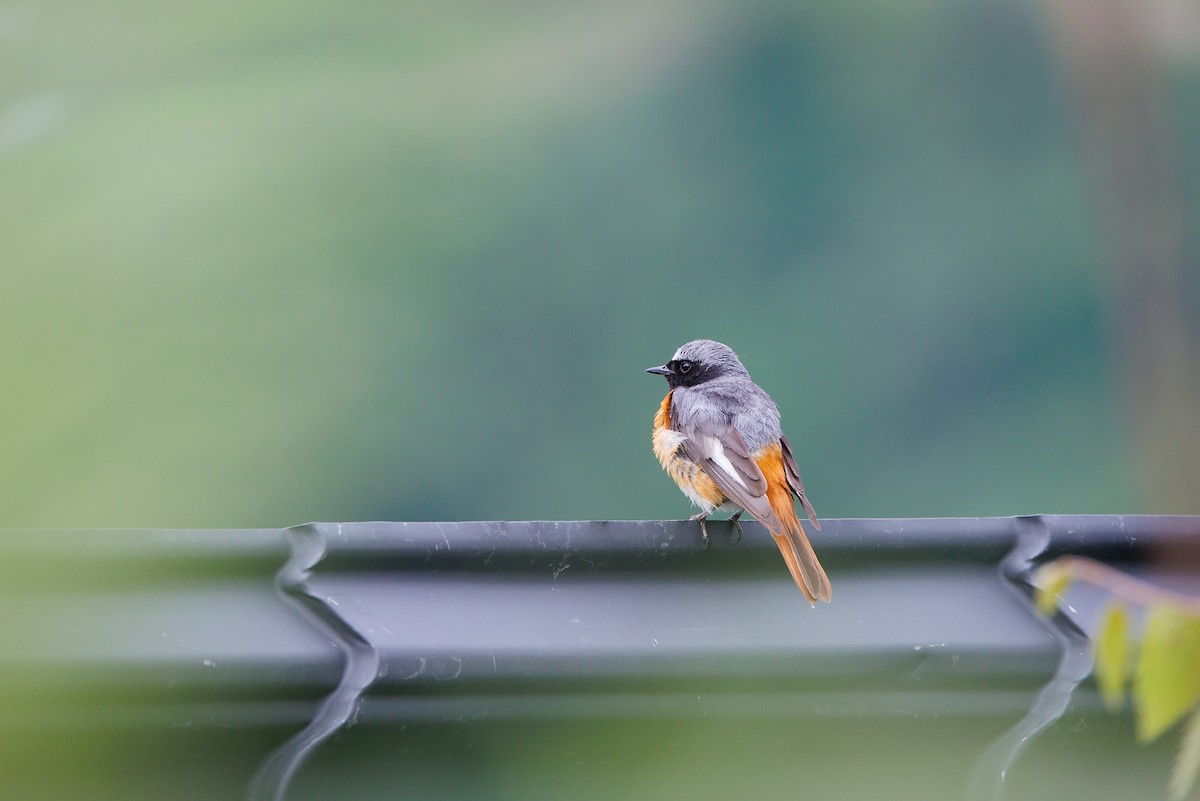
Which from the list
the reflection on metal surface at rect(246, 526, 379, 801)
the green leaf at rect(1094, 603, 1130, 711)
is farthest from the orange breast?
the green leaf at rect(1094, 603, 1130, 711)

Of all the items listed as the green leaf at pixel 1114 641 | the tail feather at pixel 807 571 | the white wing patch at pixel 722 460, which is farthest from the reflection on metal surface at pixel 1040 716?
the white wing patch at pixel 722 460

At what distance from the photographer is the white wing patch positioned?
137 inches

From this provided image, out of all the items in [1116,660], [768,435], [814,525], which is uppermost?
[1116,660]

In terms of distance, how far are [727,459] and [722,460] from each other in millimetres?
19

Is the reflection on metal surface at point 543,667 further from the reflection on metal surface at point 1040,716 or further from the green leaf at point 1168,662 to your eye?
the green leaf at point 1168,662

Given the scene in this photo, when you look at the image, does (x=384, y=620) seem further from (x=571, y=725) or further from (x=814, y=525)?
(x=814, y=525)

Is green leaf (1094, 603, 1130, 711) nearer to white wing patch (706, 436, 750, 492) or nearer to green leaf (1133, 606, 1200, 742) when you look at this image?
green leaf (1133, 606, 1200, 742)

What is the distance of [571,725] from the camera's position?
163 cm

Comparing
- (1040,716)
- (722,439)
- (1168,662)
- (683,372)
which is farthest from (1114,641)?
(683,372)

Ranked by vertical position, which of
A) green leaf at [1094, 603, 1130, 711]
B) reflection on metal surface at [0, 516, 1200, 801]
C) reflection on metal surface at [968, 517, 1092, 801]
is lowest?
reflection on metal surface at [968, 517, 1092, 801]

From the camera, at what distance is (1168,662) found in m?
0.80

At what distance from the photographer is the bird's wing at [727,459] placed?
3298mm

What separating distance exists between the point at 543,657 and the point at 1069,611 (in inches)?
31.1

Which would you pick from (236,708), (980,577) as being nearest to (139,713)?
(236,708)
